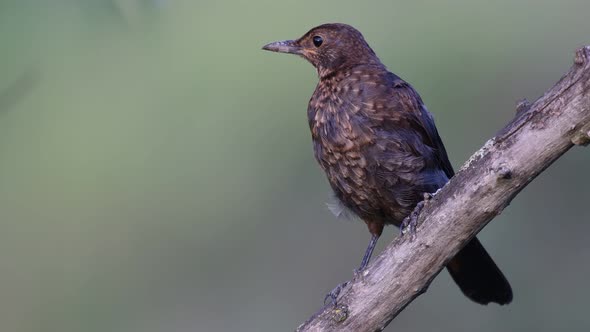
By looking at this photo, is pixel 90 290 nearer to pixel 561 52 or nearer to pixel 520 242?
pixel 520 242

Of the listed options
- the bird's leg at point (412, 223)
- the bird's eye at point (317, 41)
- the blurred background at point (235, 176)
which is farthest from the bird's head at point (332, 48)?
the bird's leg at point (412, 223)

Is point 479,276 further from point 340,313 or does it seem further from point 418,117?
point 340,313

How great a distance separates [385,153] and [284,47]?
1.03 meters

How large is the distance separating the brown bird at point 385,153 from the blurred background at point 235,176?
105 cm

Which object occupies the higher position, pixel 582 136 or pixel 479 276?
pixel 582 136

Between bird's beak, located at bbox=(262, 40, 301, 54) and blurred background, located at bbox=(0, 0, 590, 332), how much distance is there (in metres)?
0.70

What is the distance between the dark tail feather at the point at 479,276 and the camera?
4.50m

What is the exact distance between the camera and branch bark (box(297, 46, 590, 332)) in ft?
10.1

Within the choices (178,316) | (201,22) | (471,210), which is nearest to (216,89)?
(201,22)

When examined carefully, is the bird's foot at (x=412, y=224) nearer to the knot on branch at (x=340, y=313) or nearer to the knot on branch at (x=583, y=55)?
the knot on branch at (x=340, y=313)

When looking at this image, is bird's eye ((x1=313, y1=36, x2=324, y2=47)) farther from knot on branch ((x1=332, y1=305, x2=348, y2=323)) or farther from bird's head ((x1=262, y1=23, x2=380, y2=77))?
knot on branch ((x1=332, y1=305, x2=348, y2=323))

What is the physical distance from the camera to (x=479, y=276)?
14.9 ft

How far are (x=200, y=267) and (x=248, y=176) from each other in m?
0.71

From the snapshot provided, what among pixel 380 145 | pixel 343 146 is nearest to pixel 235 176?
pixel 343 146
